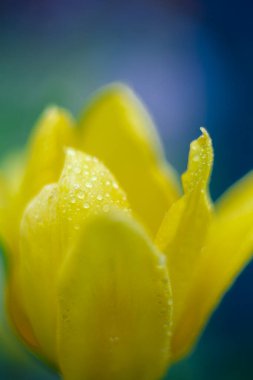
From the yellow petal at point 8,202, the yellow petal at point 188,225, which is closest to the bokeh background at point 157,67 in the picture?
the yellow petal at point 8,202

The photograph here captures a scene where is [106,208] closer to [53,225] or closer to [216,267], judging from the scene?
[53,225]

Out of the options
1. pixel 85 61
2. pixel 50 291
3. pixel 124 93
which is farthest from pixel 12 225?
pixel 85 61

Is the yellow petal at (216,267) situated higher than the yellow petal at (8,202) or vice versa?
the yellow petal at (8,202)

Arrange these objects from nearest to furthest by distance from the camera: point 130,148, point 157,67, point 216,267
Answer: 1. point 216,267
2. point 130,148
3. point 157,67

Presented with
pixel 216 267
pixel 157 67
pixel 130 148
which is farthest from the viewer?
pixel 157 67

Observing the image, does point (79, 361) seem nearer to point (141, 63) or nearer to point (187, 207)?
point (187, 207)

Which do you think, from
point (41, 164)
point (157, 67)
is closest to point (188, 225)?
point (41, 164)

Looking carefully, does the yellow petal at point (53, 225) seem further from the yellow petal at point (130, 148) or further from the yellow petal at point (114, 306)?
the yellow petal at point (130, 148)
